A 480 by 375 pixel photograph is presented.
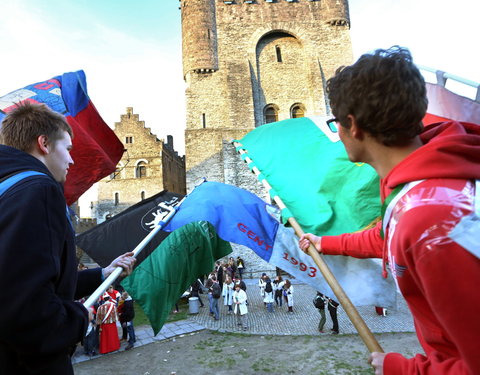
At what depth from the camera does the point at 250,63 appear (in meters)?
22.8

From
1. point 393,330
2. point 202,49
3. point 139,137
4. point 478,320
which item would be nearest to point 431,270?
point 478,320

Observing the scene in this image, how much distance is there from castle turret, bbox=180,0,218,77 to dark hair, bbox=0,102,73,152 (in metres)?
22.0

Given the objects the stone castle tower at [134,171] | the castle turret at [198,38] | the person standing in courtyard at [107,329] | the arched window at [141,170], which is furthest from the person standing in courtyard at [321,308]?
the arched window at [141,170]

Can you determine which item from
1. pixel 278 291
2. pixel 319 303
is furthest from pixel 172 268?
pixel 278 291

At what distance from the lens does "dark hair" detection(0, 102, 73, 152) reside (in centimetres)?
152

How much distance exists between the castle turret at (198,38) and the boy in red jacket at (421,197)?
74.0 feet

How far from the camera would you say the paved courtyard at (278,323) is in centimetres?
950

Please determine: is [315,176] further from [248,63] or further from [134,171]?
[134,171]

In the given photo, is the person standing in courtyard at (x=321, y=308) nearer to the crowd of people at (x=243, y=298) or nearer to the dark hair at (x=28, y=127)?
the crowd of people at (x=243, y=298)

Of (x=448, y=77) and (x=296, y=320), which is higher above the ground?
(x=448, y=77)

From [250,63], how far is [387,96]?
23376 millimetres

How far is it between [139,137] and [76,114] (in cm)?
2811

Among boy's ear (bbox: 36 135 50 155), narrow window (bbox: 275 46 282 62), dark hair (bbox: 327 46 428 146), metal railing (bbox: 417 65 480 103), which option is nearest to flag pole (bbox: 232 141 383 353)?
dark hair (bbox: 327 46 428 146)

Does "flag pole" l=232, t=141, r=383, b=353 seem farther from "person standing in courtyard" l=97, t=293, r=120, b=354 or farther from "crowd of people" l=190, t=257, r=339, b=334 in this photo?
"crowd of people" l=190, t=257, r=339, b=334
